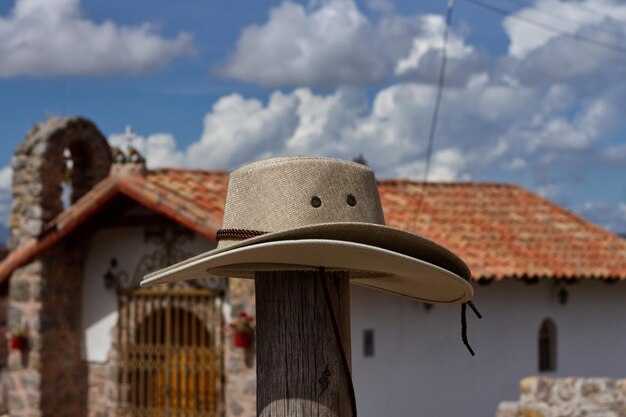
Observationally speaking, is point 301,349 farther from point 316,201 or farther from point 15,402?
point 15,402

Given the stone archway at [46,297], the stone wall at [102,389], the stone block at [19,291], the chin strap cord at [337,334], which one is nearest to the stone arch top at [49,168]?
the stone archway at [46,297]

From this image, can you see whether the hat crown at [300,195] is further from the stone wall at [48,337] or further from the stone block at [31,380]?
the stone block at [31,380]

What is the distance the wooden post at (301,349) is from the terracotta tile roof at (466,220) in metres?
7.57

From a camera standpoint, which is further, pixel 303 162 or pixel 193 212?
pixel 193 212

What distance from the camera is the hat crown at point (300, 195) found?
8.92 feet

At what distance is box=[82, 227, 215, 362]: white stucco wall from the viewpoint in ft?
39.7

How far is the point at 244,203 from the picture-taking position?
2.81 m

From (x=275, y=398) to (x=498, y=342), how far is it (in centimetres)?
1069

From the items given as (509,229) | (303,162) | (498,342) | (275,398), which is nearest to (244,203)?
(303,162)

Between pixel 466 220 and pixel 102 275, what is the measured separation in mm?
5636

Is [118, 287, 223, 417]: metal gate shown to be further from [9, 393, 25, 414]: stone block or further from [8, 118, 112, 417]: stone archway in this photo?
[9, 393, 25, 414]: stone block

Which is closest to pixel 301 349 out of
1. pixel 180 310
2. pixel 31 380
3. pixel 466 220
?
pixel 180 310

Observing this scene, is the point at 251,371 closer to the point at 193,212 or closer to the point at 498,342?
the point at 193,212

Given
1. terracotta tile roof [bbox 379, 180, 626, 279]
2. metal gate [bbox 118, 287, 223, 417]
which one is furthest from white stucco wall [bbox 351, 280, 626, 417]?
metal gate [bbox 118, 287, 223, 417]
